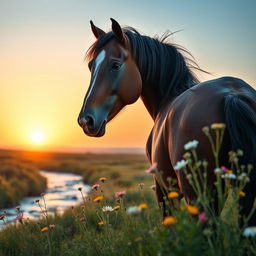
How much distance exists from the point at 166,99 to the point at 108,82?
0.71 m

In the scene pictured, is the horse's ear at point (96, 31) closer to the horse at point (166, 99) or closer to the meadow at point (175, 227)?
the horse at point (166, 99)

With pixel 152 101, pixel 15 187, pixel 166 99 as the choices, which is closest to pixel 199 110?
pixel 166 99

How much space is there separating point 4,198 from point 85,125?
10.8 m

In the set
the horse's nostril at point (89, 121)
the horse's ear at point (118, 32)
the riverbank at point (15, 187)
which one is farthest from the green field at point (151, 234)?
the riverbank at point (15, 187)

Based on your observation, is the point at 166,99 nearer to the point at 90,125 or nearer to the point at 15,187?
the point at 90,125

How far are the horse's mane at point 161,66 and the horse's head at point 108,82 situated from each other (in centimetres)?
13

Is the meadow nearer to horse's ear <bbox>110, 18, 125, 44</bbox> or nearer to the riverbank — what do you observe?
horse's ear <bbox>110, 18, 125, 44</bbox>

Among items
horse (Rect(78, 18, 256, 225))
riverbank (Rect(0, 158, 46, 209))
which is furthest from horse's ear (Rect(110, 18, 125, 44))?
riverbank (Rect(0, 158, 46, 209))

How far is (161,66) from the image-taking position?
439 centimetres

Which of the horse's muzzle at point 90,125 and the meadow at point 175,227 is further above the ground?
the horse's muzzle at point 90,125

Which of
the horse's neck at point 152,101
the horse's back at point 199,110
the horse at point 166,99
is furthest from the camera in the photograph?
the horse's neck at point 152,101

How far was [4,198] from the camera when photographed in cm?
1374

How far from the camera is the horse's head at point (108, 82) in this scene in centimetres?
384

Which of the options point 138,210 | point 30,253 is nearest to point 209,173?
point 138,210
